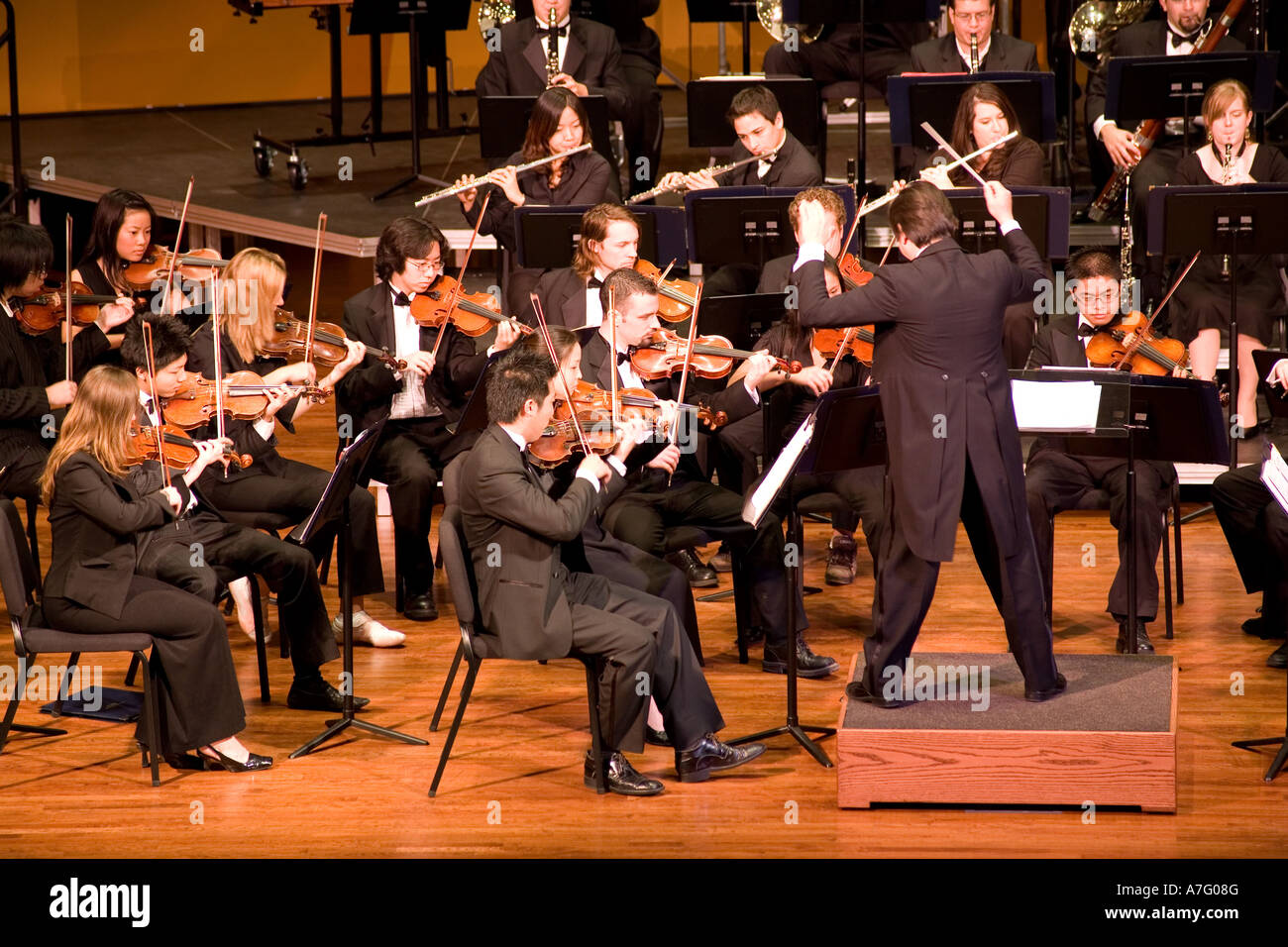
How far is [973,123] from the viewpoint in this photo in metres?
5.98

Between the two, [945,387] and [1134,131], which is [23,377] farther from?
[1134,131]

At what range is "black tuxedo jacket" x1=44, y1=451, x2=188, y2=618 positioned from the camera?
4.37 m

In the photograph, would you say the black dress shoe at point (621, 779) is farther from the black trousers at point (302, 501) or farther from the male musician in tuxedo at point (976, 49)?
the male musician in tuxedo at point (976, 49)

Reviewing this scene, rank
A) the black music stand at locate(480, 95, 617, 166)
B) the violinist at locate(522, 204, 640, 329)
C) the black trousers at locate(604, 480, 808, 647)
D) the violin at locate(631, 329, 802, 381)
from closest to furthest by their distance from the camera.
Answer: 1. the black trousers at locate(604, 480, 808, 647)
2. the violin at locate(631, 329, 802, 381)
3. the violinist at locate(522, 204, 640, 329)
4. the black music stand at locate(480, 95, 617, 166)

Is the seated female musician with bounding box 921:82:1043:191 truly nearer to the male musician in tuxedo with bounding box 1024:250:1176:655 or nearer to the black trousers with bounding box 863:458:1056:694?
the male musician in tuxedo with bounding box 1024:250:1176:655

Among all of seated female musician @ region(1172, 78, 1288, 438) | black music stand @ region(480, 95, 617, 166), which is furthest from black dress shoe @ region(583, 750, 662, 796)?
black music stand @ region(480, 95, 617, 166)

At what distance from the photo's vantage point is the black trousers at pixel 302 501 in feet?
17.3

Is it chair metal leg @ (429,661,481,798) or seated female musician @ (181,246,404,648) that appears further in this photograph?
seated female musician @ (181,246,404,648)

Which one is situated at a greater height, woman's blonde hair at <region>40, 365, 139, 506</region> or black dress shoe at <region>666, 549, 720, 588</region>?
woman's blonde hair at <region>40, 365, 139, 506</region>

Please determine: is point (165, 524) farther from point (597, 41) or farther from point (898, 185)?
point (597, 41)

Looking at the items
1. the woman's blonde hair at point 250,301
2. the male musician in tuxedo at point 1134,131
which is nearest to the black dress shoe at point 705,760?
the woman's blonde hair at point 250,301

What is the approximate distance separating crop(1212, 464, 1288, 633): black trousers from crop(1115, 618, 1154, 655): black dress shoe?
354 mm

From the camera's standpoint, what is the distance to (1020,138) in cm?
609

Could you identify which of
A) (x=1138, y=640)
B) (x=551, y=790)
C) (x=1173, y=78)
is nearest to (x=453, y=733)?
(x=551, y=790)
